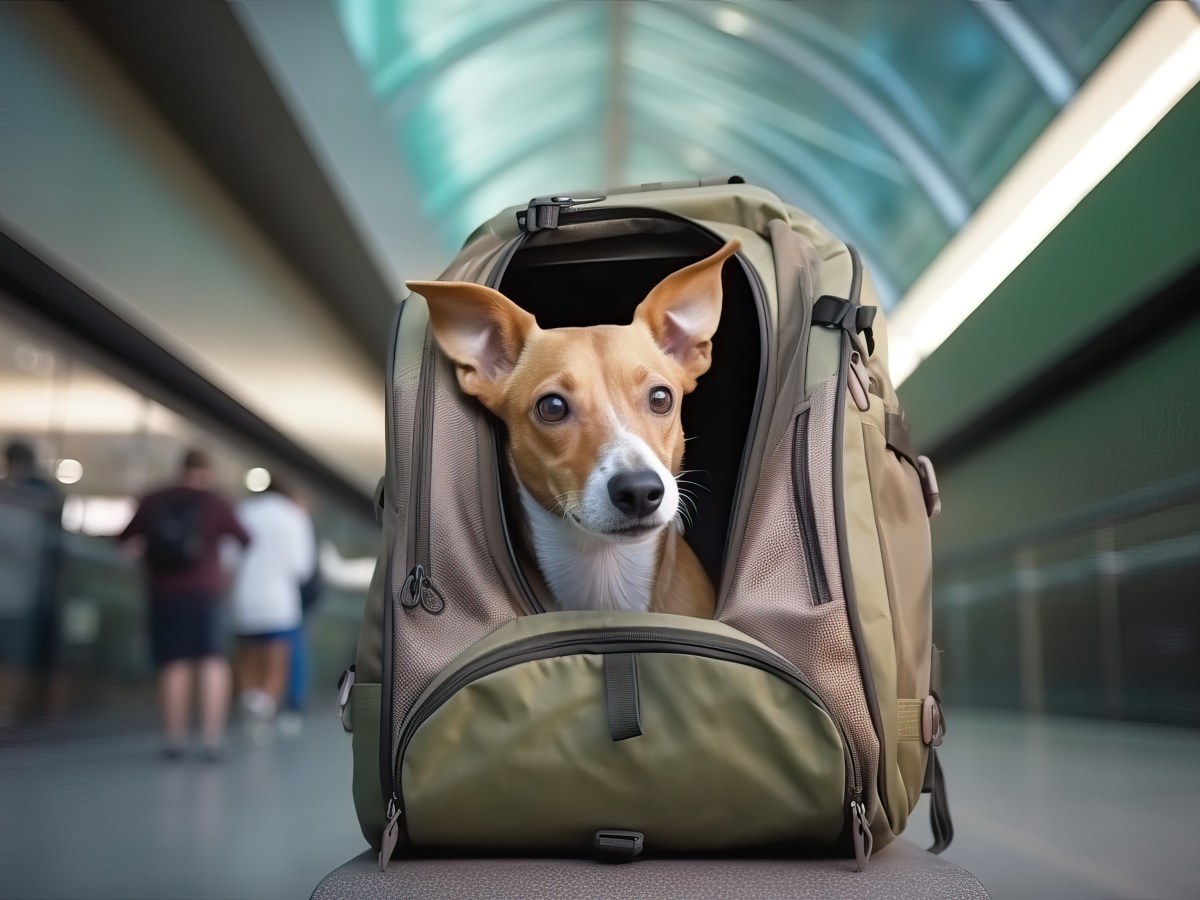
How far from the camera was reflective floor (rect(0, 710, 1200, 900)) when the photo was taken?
209 centimetres

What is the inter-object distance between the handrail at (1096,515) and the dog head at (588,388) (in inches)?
80.6

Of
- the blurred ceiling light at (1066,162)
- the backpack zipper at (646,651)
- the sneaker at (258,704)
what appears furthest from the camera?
the sneaker at (258,704)

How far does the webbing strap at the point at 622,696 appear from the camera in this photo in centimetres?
136

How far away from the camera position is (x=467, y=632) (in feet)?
4.99

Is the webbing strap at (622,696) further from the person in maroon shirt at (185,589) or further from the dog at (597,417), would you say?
the person in maroon shirt at (185,589)

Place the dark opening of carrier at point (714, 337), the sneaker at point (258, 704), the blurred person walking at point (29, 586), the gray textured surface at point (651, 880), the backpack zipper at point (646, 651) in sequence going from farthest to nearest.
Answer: the sneaker at point (258, 704) → the blurred person walking at point (29, 586) → the dark opening of carrier at point (714, 337) → the backpack zipper at point (646, 651) → the gray textured surface at point (651, 880)

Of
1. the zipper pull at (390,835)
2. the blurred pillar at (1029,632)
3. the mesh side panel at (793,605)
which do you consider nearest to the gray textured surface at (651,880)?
the zipper pull at (390,835)

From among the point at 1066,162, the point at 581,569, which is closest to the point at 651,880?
the point at 581,569

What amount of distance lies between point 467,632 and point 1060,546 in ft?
14.1

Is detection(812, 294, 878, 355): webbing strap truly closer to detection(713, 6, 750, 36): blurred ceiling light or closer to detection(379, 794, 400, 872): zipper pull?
detection(379, 794, 400, 872): zipper pull

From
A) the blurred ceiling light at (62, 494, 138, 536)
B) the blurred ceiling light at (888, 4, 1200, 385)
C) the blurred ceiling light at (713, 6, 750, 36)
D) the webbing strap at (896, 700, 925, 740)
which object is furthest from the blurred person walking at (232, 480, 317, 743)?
the webbing strap at (896, 700, 925, 740)

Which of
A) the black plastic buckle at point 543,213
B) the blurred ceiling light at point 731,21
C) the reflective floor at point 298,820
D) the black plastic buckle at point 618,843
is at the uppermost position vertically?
the blurred ceiling light at point 731,21

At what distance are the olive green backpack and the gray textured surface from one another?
1.3 inches

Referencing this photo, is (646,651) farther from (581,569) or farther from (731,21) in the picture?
(731,21)
